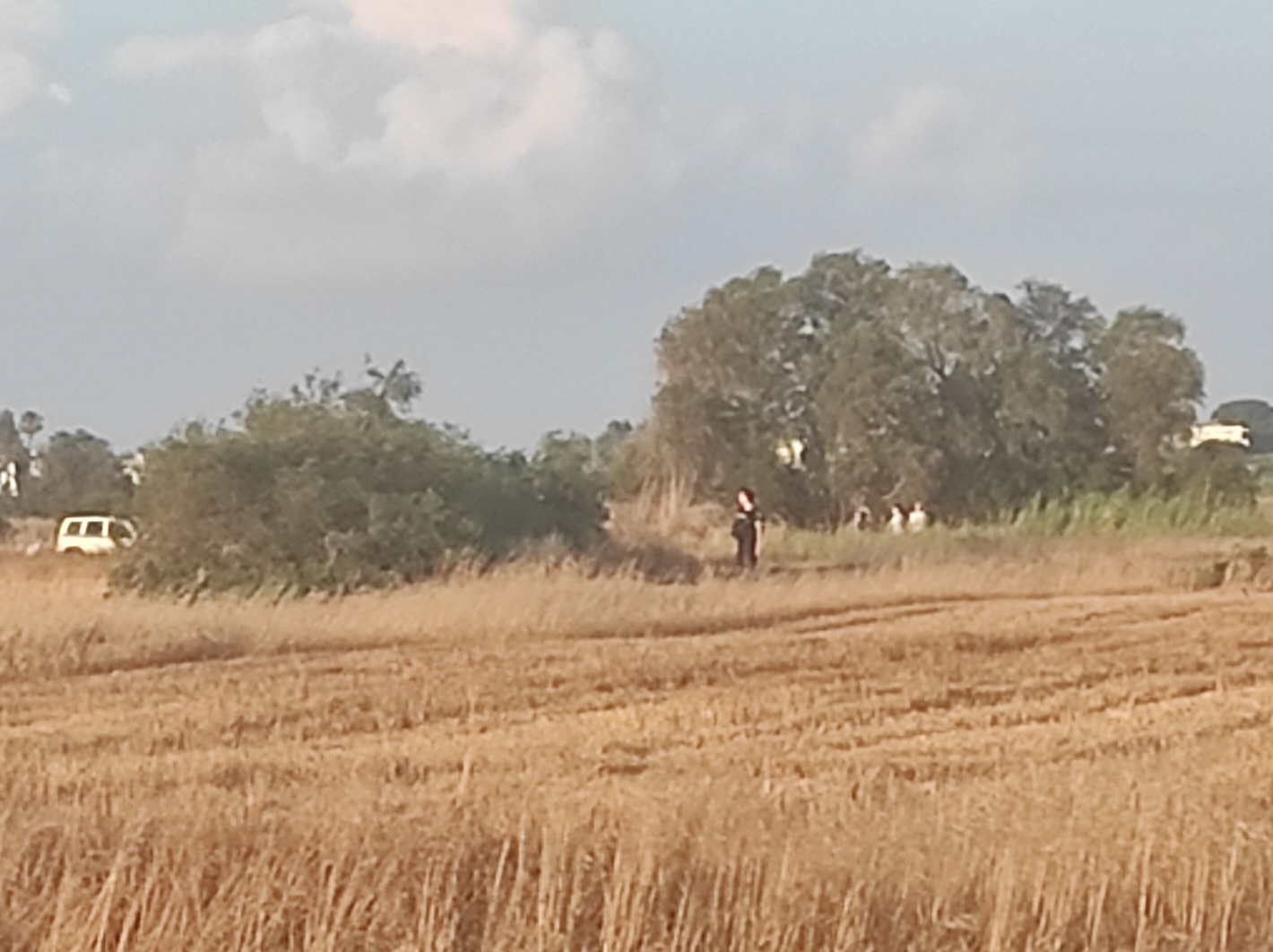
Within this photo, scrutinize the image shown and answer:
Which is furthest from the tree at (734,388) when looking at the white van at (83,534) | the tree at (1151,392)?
the white van at (83,534)

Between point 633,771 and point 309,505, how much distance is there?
1817 centimetres

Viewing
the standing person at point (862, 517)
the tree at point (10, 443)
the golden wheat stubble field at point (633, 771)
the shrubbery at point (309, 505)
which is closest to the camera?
the golden wheat stubble field at point (633, 771)

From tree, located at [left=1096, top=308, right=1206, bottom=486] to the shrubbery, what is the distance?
2683 cm

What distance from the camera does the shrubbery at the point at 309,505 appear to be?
1185 inches

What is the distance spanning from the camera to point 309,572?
97.7ft

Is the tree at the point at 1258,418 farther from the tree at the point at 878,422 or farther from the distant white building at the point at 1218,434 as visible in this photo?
the tree at the point at 878,422

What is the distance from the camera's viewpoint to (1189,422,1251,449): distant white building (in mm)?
59125

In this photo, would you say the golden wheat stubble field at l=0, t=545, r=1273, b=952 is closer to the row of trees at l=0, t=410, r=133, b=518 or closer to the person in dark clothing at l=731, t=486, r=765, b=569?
the person in dark clothing at l=731, t=486, r=765, b=569

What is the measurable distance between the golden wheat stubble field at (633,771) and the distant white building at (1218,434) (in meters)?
32.1

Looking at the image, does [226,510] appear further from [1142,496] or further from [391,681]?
[1142,496]

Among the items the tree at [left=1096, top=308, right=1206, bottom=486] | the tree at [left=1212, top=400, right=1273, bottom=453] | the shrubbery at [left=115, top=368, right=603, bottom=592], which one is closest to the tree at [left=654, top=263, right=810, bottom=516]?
the tree at [left=1096, top=308, right=1206, bottom=486]

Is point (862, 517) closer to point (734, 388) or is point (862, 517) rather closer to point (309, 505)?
point (734, 388)

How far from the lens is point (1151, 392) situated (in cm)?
5656

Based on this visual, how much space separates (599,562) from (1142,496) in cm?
2247
